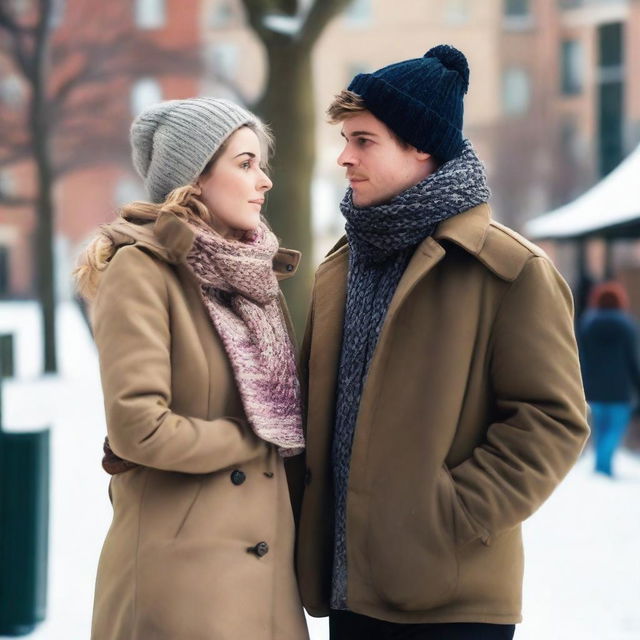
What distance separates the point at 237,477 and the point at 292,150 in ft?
18.9

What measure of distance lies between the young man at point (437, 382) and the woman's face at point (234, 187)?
0.23 meters

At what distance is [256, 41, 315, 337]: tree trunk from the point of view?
805 centimetres

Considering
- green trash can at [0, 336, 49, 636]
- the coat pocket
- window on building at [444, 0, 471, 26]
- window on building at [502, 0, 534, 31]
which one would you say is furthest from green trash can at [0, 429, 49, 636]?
window on building at [502, 0, 534, 31]

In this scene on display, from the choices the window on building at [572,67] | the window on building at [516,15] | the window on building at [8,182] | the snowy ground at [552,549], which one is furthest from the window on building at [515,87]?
the snowy ground at [552,549]

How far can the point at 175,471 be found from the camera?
2.60 m

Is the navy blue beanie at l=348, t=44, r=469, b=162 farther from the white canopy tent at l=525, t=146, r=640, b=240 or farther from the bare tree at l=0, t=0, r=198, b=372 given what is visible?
the bare tree at l=0, t=0, r=198, b=372

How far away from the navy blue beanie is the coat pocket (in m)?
0.81

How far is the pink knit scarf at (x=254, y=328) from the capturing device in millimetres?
2619

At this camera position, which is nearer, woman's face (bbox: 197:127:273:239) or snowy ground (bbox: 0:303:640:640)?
woman's face (bbox: 197:127:273:239)

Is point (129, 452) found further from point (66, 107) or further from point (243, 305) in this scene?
point (66, 107)

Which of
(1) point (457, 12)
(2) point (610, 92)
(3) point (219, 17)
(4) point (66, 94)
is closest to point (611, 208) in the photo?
(2) point (610, 92)

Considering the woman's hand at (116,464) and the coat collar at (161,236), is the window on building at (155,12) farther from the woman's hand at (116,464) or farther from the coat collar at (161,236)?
the woman's hand at (116,464)

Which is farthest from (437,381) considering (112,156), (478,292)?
(112,156)

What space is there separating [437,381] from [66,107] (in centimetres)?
2194
